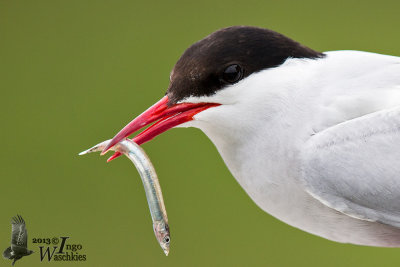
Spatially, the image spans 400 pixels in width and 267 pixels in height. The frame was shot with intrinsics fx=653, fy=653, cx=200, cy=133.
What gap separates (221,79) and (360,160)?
0.37 meters

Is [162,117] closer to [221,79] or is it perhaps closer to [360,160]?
[221,79]

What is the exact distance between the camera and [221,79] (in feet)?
5.03

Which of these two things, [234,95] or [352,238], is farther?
[352,238]

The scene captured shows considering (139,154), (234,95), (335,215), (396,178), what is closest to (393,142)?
(396,178)

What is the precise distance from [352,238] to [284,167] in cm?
28

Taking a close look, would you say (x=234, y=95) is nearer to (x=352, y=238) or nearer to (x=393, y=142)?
(x=393, y=142)

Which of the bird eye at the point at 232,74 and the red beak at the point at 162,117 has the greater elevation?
the bird eye at the point at 232,74

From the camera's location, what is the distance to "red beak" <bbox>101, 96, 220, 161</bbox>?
1.56 m

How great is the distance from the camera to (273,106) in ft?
5.10

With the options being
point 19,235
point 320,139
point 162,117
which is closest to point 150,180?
point 162,117

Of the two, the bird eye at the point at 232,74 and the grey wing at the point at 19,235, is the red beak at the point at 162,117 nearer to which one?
the bird eye at the point at 232,74

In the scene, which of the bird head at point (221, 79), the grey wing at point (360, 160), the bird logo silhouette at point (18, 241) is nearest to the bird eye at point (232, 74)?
the bird head at point (221, 79)

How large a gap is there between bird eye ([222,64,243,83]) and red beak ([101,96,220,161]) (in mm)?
A: 74

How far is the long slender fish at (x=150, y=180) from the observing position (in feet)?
5.14
